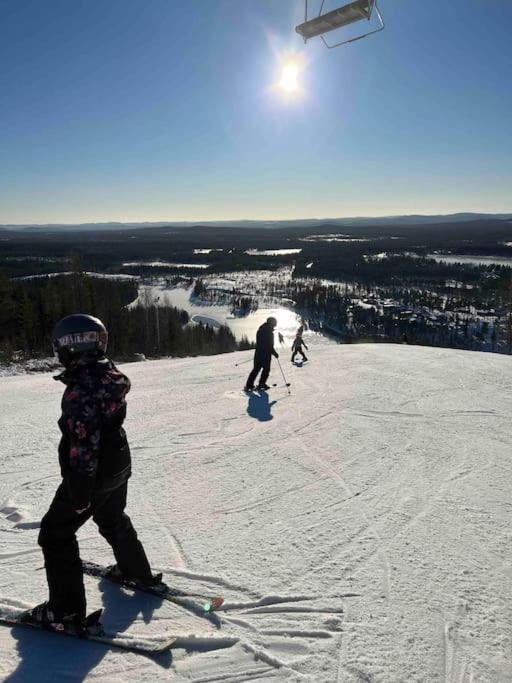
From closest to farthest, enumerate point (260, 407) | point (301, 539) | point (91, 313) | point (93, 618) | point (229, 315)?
point (93, 618)
point (301, 539)
point (260, 407)
point (91, 313)
point (229, 315)

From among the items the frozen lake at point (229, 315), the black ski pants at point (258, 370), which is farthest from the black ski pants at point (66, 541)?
the frozen lake at point (229, 315)

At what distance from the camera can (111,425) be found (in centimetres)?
278

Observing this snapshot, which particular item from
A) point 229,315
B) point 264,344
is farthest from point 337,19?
point 229,315

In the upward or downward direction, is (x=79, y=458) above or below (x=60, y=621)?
above

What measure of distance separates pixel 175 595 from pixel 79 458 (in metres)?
1.50

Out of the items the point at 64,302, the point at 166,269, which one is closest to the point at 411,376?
the point at 64,302

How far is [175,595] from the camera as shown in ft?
11.0

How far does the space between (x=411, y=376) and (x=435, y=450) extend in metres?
4.95

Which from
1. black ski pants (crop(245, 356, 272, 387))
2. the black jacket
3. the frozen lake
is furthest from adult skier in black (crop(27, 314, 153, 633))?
the frozen lake

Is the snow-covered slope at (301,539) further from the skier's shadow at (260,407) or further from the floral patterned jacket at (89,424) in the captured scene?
the floral patterned jacket at (89,424)

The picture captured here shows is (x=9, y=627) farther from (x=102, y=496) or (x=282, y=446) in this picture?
(x=282, y=446)

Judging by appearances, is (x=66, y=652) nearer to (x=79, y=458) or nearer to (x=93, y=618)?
(x=93, y=618)

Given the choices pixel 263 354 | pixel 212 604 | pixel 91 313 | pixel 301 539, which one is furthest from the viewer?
pixel 91 313

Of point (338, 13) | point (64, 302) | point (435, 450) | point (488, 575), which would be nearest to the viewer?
point (488, 575)
